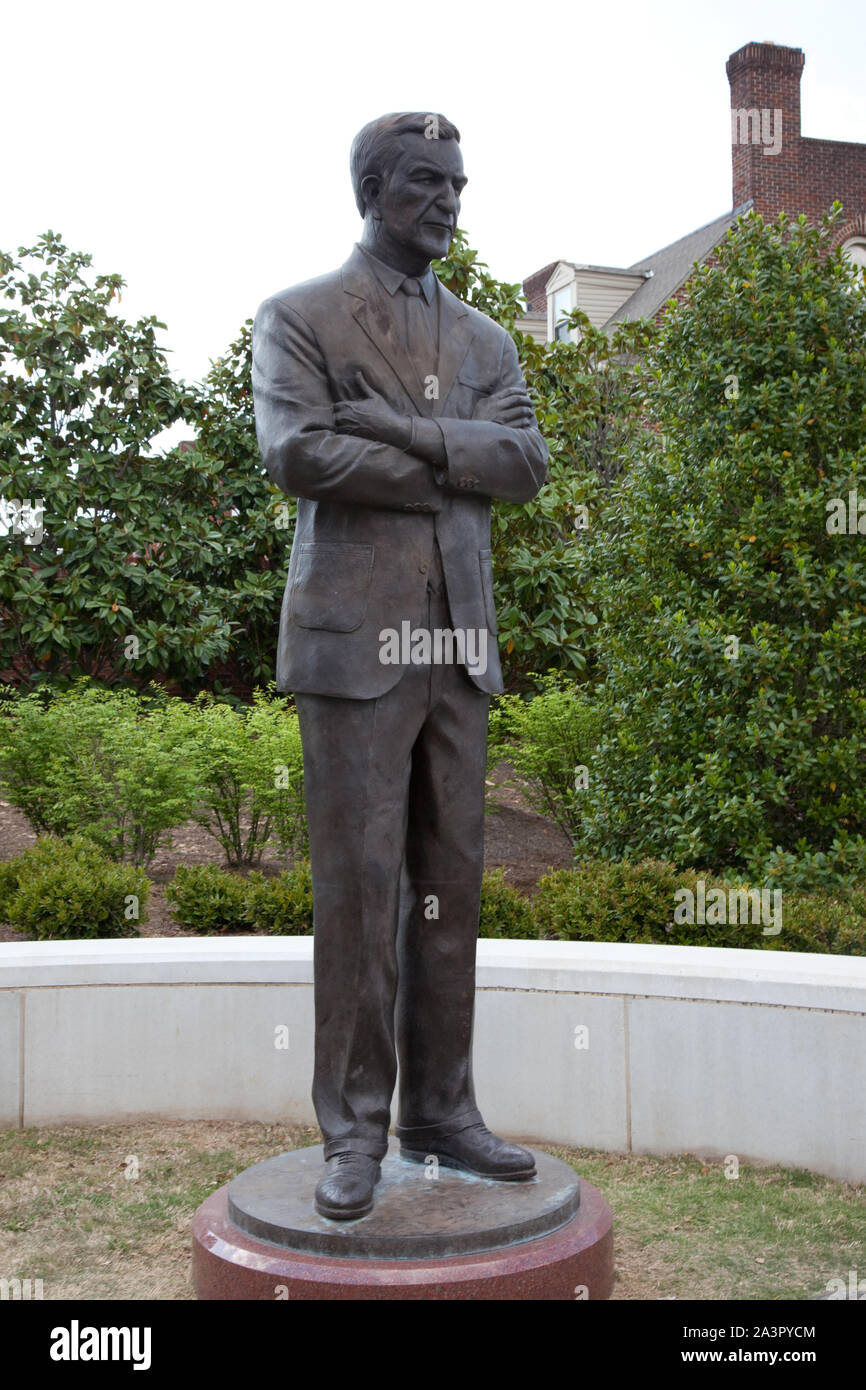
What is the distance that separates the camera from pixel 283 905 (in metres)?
7.00

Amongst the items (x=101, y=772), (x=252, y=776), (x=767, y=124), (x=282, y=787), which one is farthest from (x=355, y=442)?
(x=767, y=124)

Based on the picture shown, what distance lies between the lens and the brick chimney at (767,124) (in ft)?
74.4

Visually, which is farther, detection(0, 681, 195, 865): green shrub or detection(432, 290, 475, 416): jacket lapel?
detection(0, 681, 195, 865): green shrub

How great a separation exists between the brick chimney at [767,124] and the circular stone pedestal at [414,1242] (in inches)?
866

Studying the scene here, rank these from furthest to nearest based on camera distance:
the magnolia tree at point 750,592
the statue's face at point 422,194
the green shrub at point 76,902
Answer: the magnolia tree at point 750,592, the green shrub at point 76,902, the statue's face at point 422,194

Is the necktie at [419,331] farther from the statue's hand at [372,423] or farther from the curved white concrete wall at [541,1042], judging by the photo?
the curved white concrete wall at [541,1042]

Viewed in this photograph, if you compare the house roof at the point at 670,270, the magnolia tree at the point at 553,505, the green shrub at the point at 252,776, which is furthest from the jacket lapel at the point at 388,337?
the house roof at the point at 670,270

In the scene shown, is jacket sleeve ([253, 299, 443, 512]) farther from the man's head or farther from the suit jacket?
the man's head

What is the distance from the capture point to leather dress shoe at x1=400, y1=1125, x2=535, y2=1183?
13.4 ft

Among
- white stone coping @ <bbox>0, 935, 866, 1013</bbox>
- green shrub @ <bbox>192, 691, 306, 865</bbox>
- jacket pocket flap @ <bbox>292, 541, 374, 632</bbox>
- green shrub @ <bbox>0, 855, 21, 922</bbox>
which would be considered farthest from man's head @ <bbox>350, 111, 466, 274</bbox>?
green shrub @ <bbox>192, 691, 306, 865</bbox>

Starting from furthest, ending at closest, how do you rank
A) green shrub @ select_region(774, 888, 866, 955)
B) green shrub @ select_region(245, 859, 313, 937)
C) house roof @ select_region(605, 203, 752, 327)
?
house roof @ select_region(605, 203, 752, 327) < green shrub @ select_region(245, 859, 313, 937) < green shrub @ select_region(774, 888, 866, 955)

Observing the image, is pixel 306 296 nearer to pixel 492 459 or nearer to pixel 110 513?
pixel 492 459

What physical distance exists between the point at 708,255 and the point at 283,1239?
2088cm

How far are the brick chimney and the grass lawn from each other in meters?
21.0
